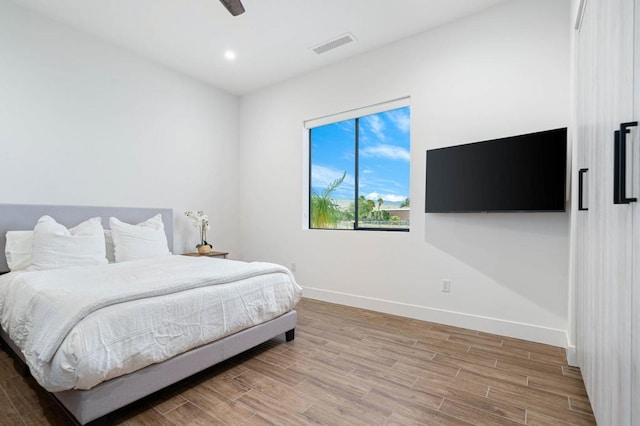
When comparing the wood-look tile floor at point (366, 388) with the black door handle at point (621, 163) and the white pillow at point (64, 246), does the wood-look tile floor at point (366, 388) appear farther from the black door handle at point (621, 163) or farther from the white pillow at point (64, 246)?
the black door handle at point (621, 163)

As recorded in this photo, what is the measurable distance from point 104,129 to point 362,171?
10.1 ft

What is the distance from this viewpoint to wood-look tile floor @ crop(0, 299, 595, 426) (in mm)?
1731

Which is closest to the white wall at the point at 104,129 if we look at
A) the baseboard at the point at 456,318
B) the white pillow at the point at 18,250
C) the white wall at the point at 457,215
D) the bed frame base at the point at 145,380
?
the white pillow at the point at 18,250

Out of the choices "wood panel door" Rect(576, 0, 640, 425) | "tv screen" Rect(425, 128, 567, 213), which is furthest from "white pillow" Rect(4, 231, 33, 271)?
"wood panel door" Rect(576, 0, 640, 425)

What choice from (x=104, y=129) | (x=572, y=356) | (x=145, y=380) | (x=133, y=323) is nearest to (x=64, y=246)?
(x=104, y=129)

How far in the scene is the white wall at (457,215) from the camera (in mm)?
2734

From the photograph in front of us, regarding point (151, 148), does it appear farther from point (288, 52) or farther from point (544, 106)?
point (544, 106)

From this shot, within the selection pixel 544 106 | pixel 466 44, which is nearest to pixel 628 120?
pixel 544 106

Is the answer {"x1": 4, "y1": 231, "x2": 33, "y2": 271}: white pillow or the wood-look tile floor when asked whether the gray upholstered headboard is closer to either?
{"x1": 4, "y1": 231, "x2": 33, "y2": 271}: white pillow

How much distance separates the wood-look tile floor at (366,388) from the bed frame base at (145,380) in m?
0.13

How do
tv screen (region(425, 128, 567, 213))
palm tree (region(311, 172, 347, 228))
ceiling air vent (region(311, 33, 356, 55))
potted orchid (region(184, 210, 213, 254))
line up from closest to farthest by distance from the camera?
tv screen (region(425, 128, 567, 213)) < ceiling air vent (region(311, 33, 356, 55)) < potted orchid (region(184, 210, 213, 254)) < palm tree (region(311, 172, 347, 228))

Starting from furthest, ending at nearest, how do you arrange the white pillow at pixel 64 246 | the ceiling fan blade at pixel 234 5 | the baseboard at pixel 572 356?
1. the white pillow at pixel 64 246
2. the baseboard at pixel 572 356
3. the ceiling fan blade at pixel 234 5

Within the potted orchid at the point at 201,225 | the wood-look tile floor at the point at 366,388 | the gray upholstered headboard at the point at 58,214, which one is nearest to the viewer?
the wood-look tile floor at the point at 366,388

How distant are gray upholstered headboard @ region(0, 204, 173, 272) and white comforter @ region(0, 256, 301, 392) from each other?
632 millimetres
